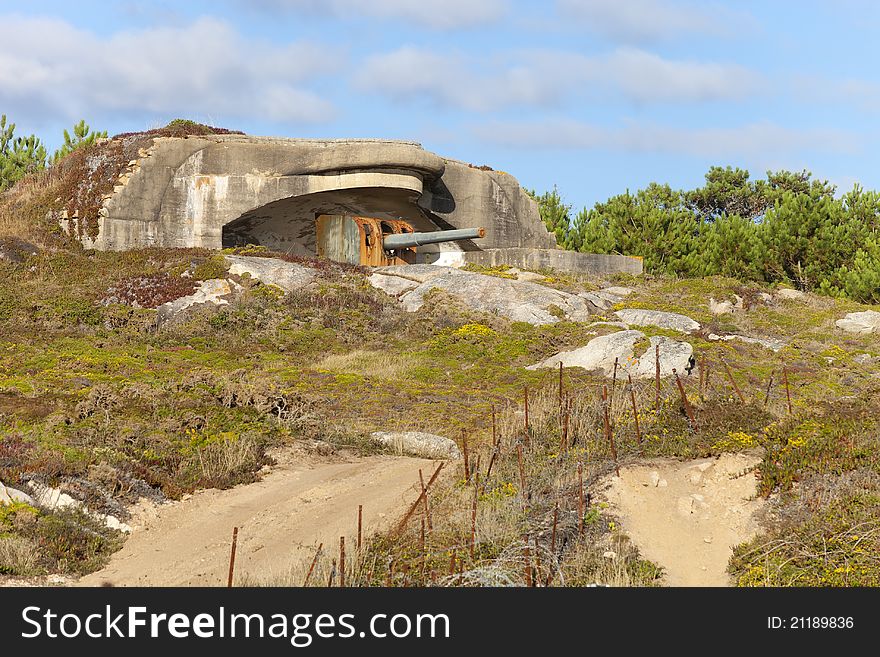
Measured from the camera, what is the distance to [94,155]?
28.8 metres

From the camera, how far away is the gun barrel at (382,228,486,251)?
28766mm

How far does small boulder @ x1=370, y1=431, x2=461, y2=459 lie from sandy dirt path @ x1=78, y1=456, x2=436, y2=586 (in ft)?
1.61

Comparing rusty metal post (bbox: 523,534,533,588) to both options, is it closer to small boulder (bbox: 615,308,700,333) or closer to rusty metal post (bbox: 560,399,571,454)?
rusty metal post (bbox: 560,399,571,454)

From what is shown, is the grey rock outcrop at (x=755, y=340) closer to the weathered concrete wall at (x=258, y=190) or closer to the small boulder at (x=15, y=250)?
the weathered concrete wall at (x=258, y=190)

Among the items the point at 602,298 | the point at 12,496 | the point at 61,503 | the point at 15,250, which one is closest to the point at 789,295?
the point at 602,298

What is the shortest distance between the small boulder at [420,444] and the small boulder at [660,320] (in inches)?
401

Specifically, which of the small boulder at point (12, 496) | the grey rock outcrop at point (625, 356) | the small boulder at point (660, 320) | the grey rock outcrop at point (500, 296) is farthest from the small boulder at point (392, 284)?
the small boulder at point (12, 496)

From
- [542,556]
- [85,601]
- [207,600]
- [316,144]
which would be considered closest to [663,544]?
[542,556]

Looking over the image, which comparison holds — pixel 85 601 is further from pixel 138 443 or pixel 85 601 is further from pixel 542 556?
pixel 138 443

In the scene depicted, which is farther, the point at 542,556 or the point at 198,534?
the point at 198,534

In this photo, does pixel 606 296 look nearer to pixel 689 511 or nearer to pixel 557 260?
pixel 557 260

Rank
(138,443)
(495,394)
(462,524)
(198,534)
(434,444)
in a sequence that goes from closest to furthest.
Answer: (462,524) < (198,534) < (138,443) < (434,444) < (495,394)

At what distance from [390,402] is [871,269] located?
20.9 m

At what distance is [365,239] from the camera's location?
95.6 ft
